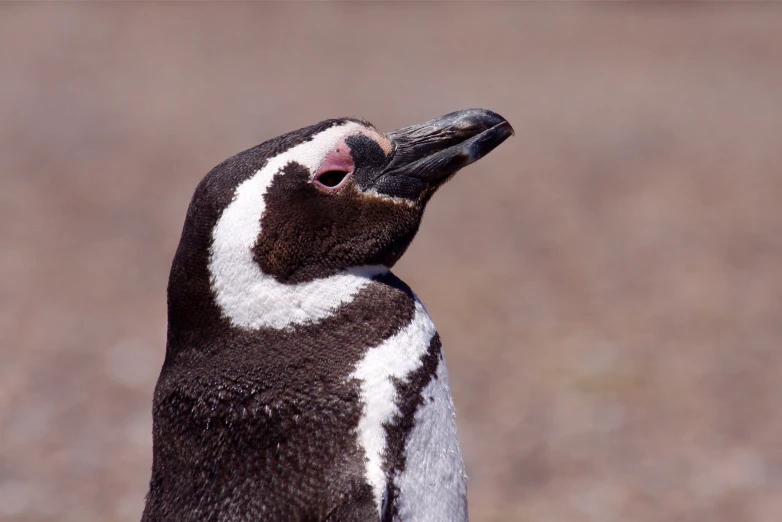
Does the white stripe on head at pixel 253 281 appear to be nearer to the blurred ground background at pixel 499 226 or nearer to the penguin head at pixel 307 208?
the penguin head at pixel 307 208

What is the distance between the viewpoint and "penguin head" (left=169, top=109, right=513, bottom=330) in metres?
1.88

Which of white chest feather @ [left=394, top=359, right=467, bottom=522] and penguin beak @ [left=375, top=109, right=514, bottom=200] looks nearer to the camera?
white chest feather @ [left=394, top=359, right=467, bottom=522]

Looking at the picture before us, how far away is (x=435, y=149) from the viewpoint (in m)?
2.16

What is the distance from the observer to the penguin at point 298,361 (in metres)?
1.83

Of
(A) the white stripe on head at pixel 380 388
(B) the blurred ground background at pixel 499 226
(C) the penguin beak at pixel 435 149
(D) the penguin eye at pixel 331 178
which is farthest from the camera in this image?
(B) the blurred ground background at pixel 499 226

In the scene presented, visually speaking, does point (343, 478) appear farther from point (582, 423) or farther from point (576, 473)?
point (582, 423)

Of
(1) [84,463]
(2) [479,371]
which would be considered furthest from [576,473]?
(1) [84,463]

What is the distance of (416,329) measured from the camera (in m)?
1.99

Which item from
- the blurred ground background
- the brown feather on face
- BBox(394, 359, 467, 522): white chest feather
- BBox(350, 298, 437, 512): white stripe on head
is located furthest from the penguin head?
the blurred ground background

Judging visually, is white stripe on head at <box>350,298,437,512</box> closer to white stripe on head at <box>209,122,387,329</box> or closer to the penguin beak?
white stripe on head at <box>209,122,387,329</box>

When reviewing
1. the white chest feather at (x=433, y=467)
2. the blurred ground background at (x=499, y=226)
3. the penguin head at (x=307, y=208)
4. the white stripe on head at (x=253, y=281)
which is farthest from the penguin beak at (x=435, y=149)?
the blurred ground background at (x=499, y=226)

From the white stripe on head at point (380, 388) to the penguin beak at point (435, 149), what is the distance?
0.33 meters

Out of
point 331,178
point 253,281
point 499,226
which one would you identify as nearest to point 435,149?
point 331,178

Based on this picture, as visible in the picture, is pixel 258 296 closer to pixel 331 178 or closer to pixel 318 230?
pixel 318 230
